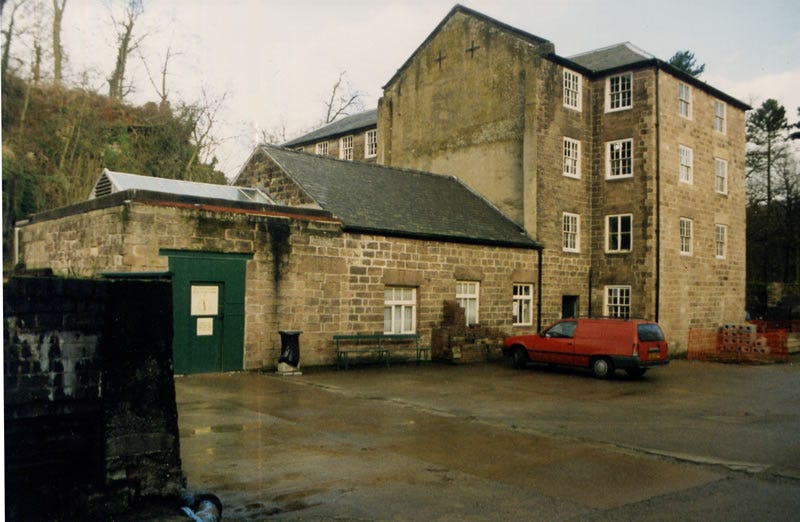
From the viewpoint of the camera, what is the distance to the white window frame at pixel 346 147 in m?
34.5

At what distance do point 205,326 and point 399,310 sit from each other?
238 inches

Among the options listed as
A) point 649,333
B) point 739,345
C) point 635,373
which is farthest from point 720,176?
point 635,373

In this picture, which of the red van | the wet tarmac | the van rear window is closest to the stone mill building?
the wet tarmac

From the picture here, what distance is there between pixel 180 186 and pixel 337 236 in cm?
461

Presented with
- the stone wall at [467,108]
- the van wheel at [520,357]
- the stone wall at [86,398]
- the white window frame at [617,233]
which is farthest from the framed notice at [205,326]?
the white window frame at [617,233]

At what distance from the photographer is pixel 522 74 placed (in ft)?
79.3

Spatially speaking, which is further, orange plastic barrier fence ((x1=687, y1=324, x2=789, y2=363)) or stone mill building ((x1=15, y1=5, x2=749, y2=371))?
orange plastic barrier fence ((x1=687, y1=324, x2=789, y2=363))

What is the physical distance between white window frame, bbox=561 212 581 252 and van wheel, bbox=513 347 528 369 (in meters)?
7.17

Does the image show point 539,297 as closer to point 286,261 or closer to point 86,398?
point 286,261

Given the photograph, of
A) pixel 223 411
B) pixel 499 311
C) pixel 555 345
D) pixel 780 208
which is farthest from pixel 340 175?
pixel 780 208

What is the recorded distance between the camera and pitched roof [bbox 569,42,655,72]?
25.6 meters

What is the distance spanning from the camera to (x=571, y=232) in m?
25.2

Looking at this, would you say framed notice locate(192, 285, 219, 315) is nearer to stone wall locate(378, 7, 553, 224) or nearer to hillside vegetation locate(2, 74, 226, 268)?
hillside vegetation locate(2, 74, 226, 268)

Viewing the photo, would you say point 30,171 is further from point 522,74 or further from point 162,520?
point 522,74
